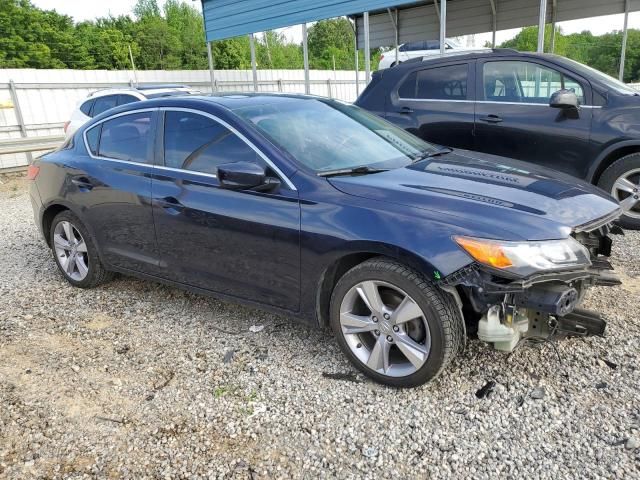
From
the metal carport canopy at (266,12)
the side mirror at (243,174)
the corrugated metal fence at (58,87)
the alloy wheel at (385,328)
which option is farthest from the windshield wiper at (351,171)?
the corrugated metal fence at (58,87)

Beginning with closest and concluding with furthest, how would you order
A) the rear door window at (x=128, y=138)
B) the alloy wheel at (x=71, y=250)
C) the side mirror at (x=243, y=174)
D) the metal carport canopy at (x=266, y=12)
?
the side mirror at (x=243, y=174) → the rear door window at (x=128, y=138) → the alloy wheel at (x=71, y=250) → the metal carport canopy at (x=266, y=12)

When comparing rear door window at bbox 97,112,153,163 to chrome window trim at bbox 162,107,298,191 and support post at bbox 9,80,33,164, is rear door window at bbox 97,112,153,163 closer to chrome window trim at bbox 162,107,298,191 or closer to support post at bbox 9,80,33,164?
chrome window trim at bbox 162,107,298,191

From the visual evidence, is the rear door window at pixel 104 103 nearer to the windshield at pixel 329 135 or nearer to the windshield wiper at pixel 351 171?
the windshield at pixel 329 135

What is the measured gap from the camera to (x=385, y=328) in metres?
2.87

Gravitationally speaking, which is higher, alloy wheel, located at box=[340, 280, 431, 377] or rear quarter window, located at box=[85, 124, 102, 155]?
rear quarter window, located at box=[85, 124, 102, 155]

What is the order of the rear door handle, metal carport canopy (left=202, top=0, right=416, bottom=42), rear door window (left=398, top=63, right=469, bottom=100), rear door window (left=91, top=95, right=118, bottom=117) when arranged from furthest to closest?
metal carport canopy (left=202, top=0, right=416, bottom=42), rear door window (left=91, top=95, right=118, bottom=117), rear door window (left=398, top=63, right=469, bottom=100), the rear door handle

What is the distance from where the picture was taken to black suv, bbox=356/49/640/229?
5.16m

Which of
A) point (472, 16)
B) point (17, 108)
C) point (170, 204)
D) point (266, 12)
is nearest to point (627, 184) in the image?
point (170, 204)

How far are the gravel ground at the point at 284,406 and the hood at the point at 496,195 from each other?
89 cm

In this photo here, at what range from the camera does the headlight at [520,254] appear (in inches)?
98.3

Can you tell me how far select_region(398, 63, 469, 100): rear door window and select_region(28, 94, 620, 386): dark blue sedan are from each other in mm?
2324

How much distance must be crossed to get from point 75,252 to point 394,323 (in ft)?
10.1

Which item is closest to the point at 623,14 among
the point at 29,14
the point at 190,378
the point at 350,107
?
the point at 350,107

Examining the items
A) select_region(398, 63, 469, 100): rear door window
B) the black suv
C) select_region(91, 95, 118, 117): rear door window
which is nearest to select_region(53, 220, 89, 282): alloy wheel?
the black suv
